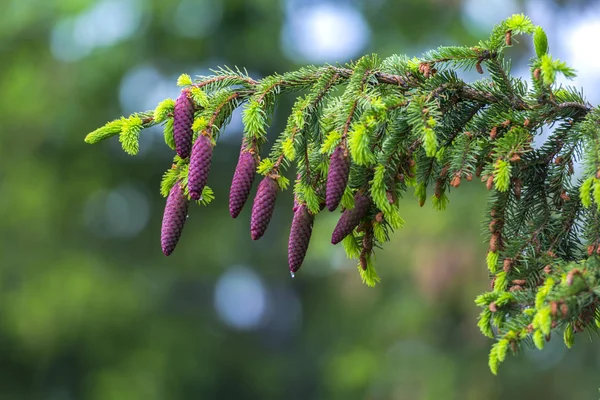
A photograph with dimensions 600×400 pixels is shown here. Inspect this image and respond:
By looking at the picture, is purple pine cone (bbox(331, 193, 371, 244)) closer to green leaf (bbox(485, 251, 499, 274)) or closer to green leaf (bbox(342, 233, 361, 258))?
green leaf (bbox(342, 233, 361, 258))

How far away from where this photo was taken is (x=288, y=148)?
6.36 ft

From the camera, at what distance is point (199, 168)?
185 cm

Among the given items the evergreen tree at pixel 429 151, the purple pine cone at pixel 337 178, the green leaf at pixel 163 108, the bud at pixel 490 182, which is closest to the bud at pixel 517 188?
the evergreen tree at pixel 429 151

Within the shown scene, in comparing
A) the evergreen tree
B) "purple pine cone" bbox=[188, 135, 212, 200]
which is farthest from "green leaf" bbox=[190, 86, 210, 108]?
"purple pine cone" bbox=[188, 135, 212, 200]

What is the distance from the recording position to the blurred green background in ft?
32.0

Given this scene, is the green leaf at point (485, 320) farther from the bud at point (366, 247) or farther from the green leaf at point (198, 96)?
the green leaf at point (198, 96)

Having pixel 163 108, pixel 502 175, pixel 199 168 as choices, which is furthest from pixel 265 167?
pixel 502 175

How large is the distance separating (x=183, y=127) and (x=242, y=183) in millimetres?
193

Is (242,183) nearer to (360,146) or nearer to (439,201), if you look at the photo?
(360,146)

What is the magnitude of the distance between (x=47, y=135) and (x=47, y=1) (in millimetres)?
1699

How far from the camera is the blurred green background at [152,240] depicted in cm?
977

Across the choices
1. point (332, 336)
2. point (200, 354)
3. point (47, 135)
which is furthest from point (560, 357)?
point (47, 135)

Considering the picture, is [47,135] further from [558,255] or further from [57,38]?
[558,255]

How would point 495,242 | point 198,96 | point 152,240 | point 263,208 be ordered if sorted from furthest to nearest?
point 152,240, point 495,242, point 198,96, point 263,208
